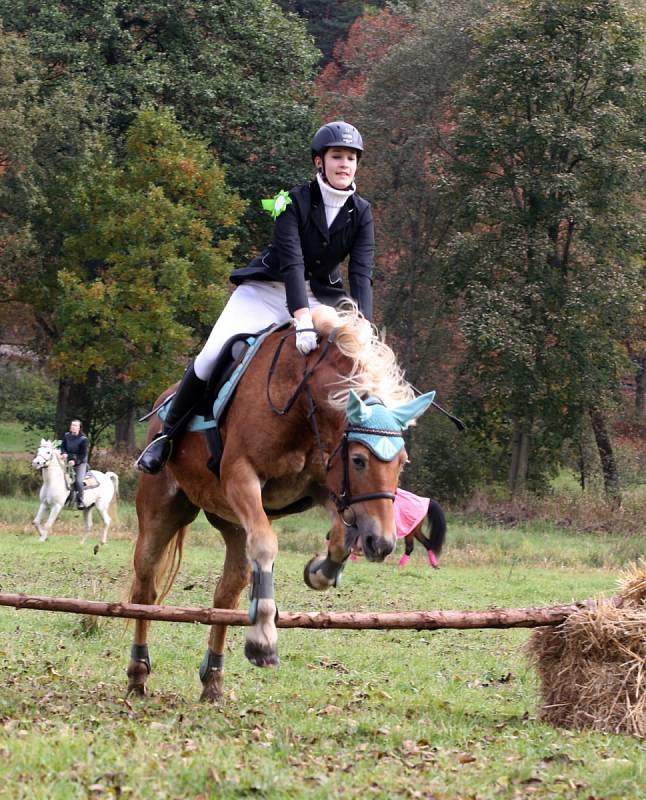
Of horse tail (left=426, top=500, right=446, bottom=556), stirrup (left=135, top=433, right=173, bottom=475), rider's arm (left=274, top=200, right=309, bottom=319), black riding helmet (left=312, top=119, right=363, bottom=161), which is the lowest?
horse tail (left=426, top=500, right=446, bottom=556)

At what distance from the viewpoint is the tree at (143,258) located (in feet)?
121

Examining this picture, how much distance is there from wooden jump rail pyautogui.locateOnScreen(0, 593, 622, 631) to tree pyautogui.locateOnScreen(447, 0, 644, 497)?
2689cm

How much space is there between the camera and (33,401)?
50.7m

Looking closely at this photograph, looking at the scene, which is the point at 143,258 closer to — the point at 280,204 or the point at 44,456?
the point at 44,456

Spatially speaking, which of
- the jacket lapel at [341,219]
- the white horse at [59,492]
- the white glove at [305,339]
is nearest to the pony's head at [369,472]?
the white glove at [305,339]

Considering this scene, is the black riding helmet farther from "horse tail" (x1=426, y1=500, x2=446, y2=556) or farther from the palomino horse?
"horse tail" (x1=426, y1=500, x2=446, y2=556)

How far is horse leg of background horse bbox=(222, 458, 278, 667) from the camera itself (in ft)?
23.6

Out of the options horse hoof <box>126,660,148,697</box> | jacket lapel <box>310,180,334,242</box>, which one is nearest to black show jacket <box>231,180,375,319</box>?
jacket lapel <box>310,180,334,242</box>

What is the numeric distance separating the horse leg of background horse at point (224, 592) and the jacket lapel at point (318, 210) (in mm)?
2314

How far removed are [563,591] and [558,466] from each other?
72.8 feet

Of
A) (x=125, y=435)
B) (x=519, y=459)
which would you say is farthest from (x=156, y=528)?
(x=125, y=435)

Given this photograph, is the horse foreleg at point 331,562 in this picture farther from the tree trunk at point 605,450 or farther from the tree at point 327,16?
the tree at point 327,16

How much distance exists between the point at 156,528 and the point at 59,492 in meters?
17.5

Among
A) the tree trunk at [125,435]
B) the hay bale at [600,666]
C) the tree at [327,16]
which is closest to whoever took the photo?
the hay bale at [600,666]
